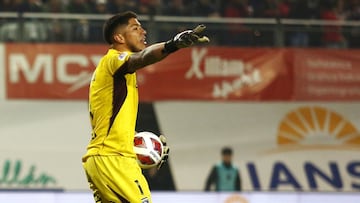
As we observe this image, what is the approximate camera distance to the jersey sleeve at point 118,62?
259 inches

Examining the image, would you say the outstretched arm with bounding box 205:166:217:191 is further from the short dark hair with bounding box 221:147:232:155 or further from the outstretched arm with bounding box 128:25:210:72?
the outstretched arm with bounding box 128:25:210:72

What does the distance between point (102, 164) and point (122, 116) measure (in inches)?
13.4

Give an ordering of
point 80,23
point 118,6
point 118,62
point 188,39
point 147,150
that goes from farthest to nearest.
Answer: point 118,6
point 80,23
point 147,150
point 118,62
point 188,39

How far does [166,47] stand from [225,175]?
9.17 meters

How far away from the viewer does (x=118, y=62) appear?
662 cm

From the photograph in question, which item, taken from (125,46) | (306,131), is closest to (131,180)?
(125,46)

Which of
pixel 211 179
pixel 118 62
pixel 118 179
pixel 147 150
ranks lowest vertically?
pixel 211 179

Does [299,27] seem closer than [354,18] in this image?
Yes

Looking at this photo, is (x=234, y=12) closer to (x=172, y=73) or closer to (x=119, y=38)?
(x=172, y=73)

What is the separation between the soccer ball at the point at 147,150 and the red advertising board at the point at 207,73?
7.92 m

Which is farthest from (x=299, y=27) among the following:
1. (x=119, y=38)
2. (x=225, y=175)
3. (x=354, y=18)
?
(x=119, y=38)

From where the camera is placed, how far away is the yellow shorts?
674cm

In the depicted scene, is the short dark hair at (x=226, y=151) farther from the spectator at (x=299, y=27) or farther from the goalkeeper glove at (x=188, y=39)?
the goalkeeper glove at (x=188, y=39)

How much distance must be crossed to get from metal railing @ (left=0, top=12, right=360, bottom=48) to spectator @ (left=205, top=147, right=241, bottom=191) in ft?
5.45
